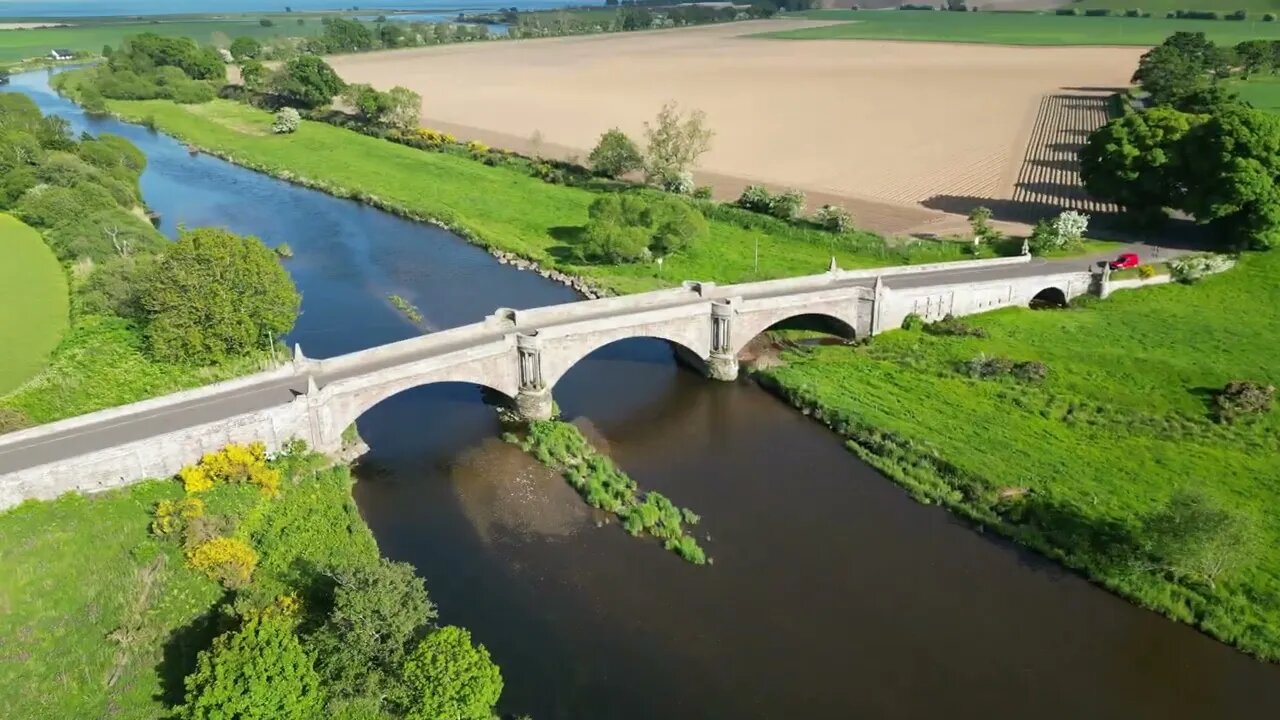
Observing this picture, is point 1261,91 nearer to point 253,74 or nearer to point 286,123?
point 286,123

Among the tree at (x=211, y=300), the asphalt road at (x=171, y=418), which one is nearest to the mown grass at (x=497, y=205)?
the asphalt road at (x=171, y=418)

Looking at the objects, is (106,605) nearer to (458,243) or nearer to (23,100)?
(458,243)

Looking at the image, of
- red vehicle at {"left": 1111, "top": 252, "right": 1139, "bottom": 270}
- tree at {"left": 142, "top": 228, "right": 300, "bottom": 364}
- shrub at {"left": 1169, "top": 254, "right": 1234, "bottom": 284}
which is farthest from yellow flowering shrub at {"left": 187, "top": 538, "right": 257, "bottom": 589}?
shrub at {"left": 1169, "top": 254, "right": 1234, "bottom": 284}

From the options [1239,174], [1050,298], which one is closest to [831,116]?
[1239,174]

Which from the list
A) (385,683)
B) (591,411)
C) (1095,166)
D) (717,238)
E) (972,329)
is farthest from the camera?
(717,238)

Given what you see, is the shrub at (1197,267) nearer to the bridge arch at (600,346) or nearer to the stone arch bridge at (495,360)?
the stone arch bridge at (495,360)

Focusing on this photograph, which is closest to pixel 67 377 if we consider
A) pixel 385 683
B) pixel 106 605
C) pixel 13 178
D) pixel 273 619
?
pixel 106 605
